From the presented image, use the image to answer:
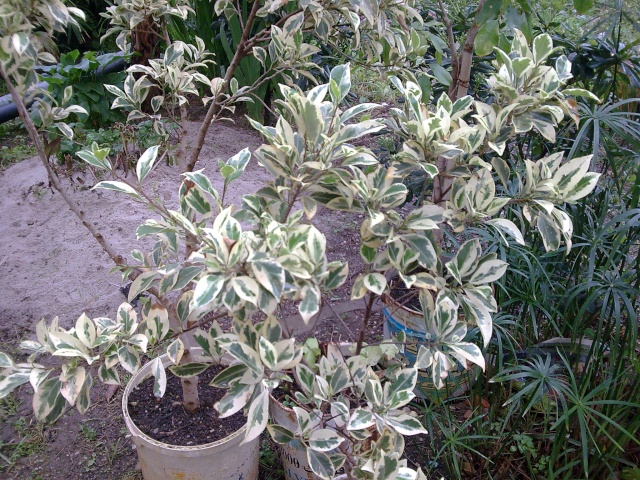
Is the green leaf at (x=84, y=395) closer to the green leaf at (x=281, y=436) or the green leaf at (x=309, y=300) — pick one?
the green leaf at (x=281, y=436)

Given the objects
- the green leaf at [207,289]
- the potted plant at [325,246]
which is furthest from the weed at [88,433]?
the green leaf at [207,289]

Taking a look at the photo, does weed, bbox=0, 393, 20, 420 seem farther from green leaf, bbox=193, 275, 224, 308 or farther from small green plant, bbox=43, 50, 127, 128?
small green plant, bbox=43, 50, 127, 128

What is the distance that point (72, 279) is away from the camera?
2432mm

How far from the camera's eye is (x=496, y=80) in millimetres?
1214

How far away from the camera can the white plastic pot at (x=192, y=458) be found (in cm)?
143

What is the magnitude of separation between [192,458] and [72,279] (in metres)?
1.30

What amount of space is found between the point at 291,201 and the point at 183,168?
0.64 meters

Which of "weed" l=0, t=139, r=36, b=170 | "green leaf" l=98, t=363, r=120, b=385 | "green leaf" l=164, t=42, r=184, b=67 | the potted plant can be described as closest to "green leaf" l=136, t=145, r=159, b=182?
the potted plant

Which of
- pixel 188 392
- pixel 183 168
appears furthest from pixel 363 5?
pixel 188 392

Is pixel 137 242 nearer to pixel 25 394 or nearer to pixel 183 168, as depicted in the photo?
pixel 25 394

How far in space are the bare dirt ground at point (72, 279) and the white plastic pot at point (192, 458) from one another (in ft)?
1.06

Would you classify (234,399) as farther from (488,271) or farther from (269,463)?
(269,463)

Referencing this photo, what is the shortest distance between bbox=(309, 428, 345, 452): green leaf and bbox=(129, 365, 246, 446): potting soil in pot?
520 mm

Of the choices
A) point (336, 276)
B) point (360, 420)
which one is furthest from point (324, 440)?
point (336, 276)
